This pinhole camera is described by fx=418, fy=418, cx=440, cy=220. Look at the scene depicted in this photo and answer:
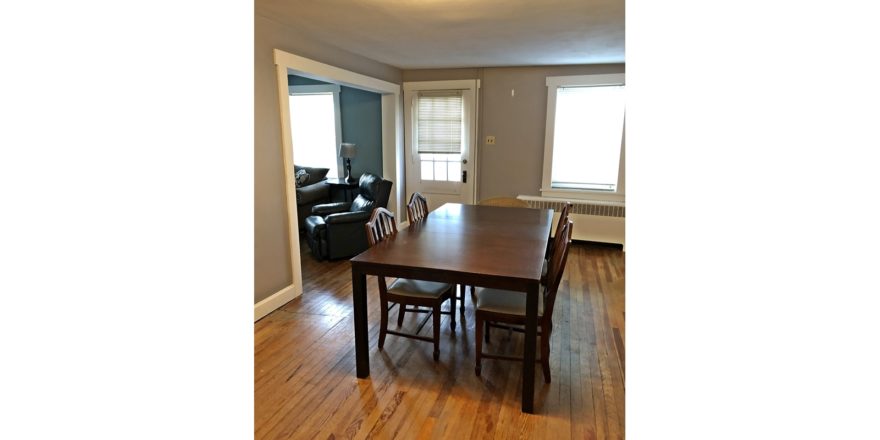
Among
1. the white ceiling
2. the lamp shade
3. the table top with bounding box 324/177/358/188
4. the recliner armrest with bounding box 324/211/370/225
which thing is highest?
the white ceiling

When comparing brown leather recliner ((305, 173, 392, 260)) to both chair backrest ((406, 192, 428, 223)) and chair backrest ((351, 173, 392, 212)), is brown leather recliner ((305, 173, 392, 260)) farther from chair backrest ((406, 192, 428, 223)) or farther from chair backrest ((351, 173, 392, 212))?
chair backrest ((406, 192, 428, 223))

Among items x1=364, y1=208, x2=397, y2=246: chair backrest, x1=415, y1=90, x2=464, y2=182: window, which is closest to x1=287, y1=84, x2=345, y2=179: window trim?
x1=415, y1=90, x2=464, y2=182: window

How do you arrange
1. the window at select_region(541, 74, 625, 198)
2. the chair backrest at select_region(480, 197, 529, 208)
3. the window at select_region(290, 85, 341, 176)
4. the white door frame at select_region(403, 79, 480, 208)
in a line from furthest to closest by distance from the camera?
the window at select_region(290, 85, 341, 176), the white door frame at select_region(403, 79, 480, 208), the window at select_region(541, 74, 625, 198), the chair backrest at select_region(480, 197, 529, 208)

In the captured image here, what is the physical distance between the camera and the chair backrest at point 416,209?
3.22 meters

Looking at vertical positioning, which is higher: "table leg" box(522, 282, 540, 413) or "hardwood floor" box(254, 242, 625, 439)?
"table leg" box(522, 282, 540, 413)

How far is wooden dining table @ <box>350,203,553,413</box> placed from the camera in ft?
6.72

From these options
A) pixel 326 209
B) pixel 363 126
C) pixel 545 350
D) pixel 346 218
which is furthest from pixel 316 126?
pixel 545 350

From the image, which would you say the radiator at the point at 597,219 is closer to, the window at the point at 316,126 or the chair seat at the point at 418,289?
the chair seat at the point at 418,289

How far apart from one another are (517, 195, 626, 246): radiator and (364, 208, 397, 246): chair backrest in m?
2.90

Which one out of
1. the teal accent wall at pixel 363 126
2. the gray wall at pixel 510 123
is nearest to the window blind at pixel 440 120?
the gray wall at pixel 510 123

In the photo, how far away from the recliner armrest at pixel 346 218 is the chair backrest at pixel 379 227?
170 centimetres
